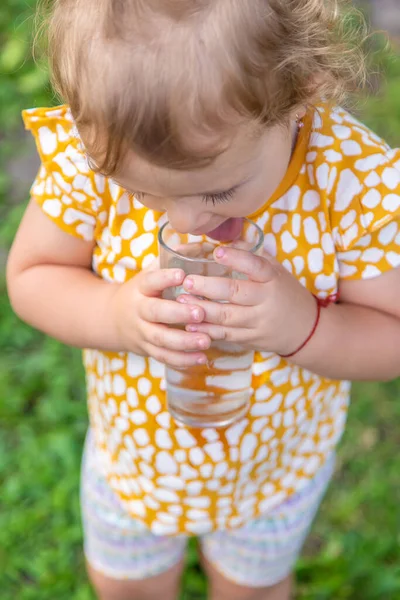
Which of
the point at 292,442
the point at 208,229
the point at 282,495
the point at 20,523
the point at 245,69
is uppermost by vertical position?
the point at 245,69

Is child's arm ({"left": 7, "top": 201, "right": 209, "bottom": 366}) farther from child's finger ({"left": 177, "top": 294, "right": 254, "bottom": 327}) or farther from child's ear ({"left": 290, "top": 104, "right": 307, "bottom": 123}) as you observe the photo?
child's ear ({"left": 290, "top": 104, "right": 307, "bottom": 123})

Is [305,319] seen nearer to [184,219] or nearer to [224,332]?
[224,332]

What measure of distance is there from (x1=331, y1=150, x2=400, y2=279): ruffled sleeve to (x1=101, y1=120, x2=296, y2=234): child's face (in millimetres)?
153

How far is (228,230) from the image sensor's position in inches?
49.7

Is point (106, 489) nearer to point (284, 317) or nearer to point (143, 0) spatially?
point (284, 317)

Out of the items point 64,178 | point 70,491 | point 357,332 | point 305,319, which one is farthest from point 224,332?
point 70,491

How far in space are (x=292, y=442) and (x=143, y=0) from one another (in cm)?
88

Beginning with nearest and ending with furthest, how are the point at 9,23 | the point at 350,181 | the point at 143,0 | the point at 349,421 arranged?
the point at 143,0, the point at 350,181, the point at 349,421, the point at 9,23

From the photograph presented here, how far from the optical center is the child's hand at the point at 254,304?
1164 mm

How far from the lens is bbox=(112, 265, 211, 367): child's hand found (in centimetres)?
118

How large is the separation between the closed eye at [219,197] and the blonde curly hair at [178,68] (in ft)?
0.26

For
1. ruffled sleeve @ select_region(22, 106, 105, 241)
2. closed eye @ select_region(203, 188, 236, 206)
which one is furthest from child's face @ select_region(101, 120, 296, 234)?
ruffled sleeve @ select_region(22, 106, 105, 241)

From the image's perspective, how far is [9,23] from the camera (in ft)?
12.5

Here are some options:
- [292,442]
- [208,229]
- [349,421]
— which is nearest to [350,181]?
[208,229]
